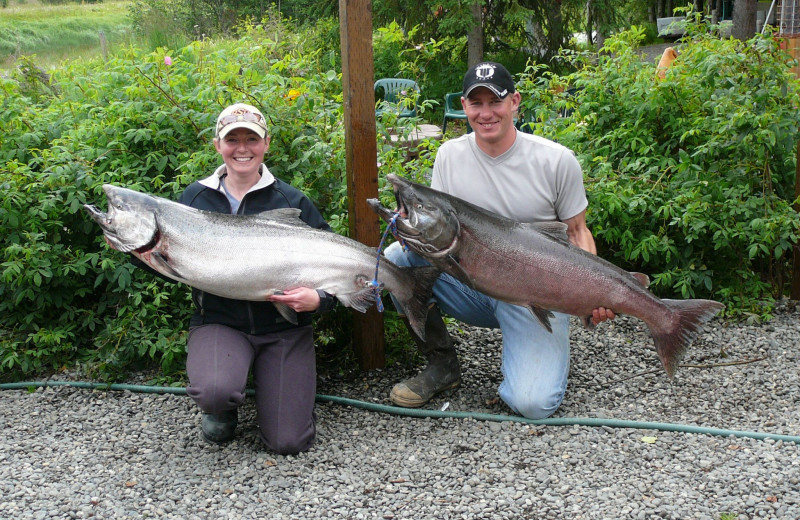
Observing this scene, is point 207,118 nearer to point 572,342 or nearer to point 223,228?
point 223,228

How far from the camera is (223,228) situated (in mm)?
3482

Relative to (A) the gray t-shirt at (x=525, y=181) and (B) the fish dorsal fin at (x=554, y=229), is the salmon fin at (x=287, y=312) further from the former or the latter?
(B) the fish dorsal fin at (x=554, y=229)

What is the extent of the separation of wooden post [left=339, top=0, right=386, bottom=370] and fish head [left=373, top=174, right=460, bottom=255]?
0.90m

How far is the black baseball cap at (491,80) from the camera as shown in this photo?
3.76 m

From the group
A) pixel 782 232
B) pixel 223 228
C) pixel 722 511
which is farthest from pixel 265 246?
pixel 782 232

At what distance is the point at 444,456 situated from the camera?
3660 mm

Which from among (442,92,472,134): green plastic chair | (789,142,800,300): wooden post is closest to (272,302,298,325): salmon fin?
(789,142,800,300): wooden post

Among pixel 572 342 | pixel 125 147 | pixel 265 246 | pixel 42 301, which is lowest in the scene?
pixel 572 342

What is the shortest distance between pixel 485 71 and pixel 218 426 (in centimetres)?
218

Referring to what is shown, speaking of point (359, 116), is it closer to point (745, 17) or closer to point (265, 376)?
point (265, 376)

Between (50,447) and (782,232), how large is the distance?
15.0 feet

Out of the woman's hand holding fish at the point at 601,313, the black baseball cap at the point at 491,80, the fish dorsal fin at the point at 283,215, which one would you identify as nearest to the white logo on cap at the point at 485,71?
the black baseball cap at the point at 491,80

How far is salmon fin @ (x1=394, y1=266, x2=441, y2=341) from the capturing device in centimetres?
380

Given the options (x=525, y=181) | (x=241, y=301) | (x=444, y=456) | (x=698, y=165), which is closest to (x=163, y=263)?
(x=241, y=301)
